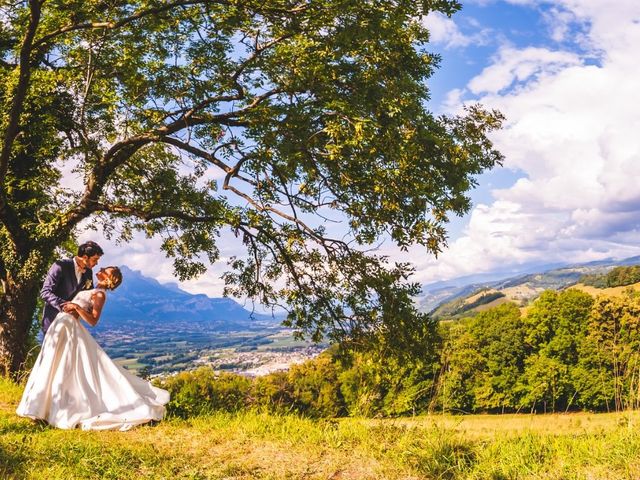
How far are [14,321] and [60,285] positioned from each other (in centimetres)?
551

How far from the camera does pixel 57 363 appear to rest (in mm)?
7953

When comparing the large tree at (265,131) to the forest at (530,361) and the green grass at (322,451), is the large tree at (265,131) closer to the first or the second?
the green grass at (322,451)

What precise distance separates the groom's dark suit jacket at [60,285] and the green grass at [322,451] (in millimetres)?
1828

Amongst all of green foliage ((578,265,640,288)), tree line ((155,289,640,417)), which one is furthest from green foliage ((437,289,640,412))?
green foliage ((578,265,640,288))

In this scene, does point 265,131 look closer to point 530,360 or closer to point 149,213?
point 149,213

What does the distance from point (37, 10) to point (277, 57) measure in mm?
4337

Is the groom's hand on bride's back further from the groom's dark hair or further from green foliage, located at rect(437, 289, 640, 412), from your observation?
green foliage, located at rect(437, 289, 640, 412)

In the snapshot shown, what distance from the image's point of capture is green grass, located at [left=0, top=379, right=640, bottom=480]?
205 inches

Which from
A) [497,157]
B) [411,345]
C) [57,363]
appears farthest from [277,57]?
[57,363]

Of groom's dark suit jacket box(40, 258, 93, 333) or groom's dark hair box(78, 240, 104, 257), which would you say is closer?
groom's dark suit jacket box(40, 258, 93, 333)

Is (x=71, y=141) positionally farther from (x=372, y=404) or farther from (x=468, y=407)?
(x=468, y=407)

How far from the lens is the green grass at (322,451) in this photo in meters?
5.22

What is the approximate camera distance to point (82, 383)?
7.98m

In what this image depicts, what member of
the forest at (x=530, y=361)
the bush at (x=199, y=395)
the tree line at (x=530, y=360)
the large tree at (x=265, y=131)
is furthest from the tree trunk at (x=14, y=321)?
the tree line at (x=530, y=360)
